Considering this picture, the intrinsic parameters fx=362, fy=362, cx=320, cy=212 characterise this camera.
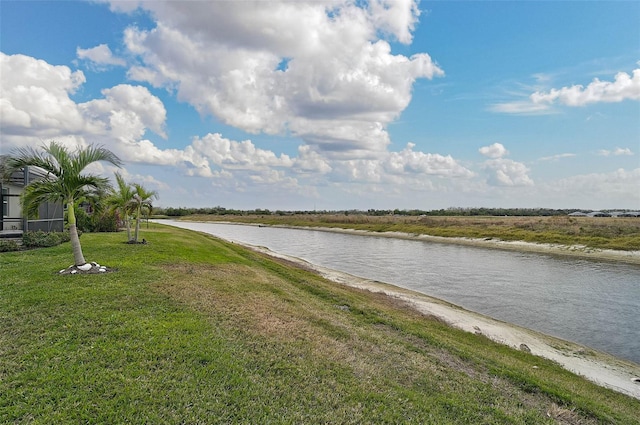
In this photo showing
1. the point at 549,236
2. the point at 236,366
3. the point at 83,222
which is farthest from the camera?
the point at 549,236

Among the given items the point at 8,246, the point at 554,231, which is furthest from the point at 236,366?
the point at 554,231

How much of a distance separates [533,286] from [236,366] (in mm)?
21281

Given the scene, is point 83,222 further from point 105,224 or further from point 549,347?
point 549,347

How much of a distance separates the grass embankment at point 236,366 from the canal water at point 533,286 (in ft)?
18.9

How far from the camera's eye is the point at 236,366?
6125 mm

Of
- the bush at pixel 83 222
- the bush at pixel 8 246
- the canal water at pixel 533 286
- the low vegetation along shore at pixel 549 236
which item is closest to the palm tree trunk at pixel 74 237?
the bush at pixel 8 246

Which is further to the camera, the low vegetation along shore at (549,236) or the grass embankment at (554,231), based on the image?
the grass embankment at (554,231)

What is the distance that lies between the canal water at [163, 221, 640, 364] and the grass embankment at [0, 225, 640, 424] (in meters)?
5.75

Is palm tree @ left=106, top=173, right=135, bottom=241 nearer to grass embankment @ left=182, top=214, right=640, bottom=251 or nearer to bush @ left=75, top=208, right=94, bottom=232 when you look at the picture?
bush @ left=75, top=208, right=94, bottom=232

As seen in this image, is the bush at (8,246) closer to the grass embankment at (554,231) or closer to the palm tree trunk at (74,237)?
the palm tree trunk at (74,237)

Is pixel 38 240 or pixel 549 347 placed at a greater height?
pixel 38 240

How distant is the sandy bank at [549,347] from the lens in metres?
9.19

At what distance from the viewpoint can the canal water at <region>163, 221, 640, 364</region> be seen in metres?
14.0

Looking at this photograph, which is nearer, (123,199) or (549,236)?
(123,199)
